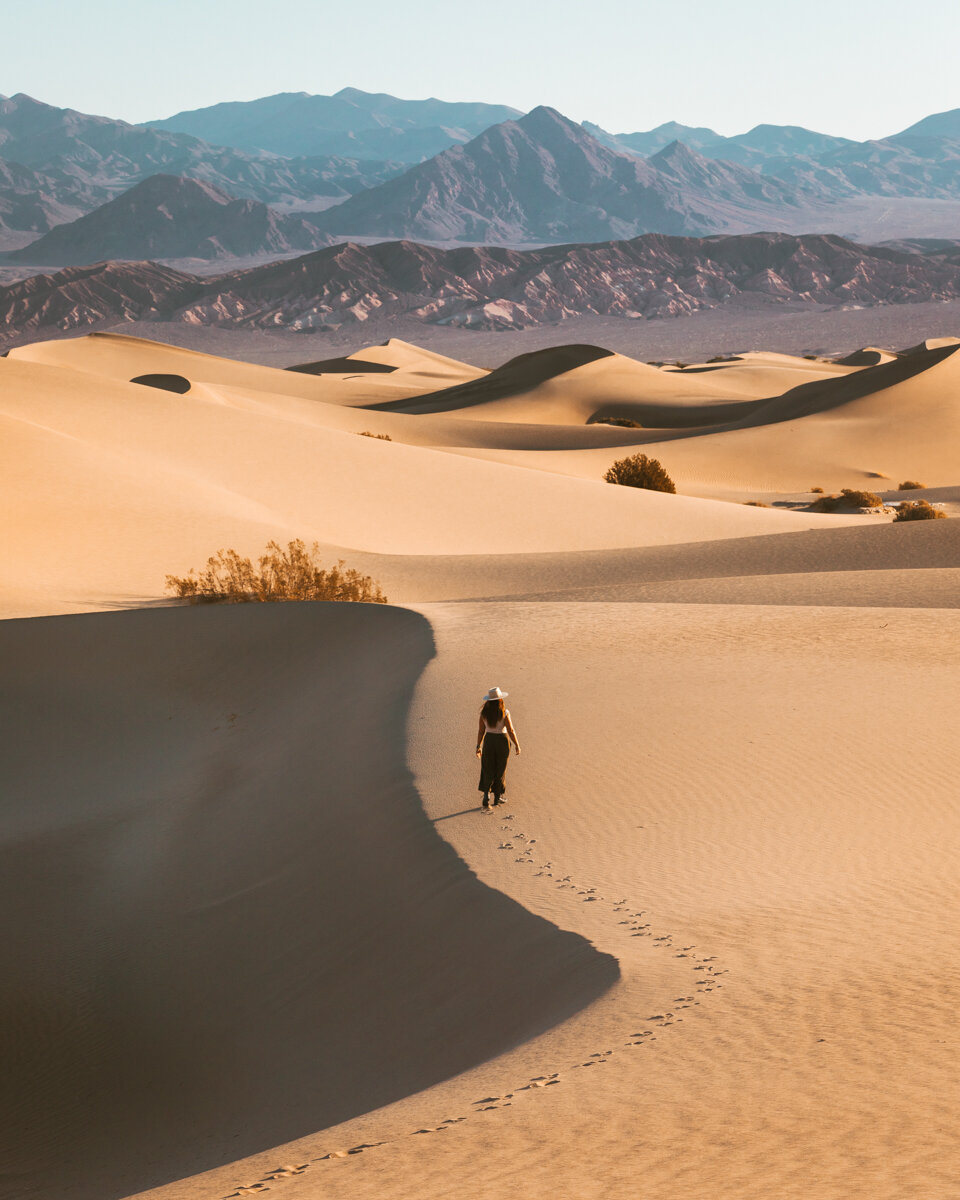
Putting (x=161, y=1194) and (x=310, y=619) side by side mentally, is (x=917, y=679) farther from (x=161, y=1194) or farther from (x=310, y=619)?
(x=161, y=1194)

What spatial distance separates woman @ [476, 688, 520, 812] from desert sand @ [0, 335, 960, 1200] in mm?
255

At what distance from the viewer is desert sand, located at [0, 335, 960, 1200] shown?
15.4 feet

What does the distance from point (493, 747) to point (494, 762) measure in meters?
0.10

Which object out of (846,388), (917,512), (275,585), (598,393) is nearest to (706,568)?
(275,585)

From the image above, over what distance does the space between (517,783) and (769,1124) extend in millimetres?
4936

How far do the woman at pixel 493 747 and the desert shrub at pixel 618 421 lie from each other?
6036 cm

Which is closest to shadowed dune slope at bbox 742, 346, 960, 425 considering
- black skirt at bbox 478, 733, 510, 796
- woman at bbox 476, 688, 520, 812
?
woman at bbox 476, 688, 520, 812

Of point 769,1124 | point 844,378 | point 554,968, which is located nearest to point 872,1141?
point 769,1124

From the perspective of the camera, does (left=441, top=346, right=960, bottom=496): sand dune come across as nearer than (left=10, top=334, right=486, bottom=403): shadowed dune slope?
Yes

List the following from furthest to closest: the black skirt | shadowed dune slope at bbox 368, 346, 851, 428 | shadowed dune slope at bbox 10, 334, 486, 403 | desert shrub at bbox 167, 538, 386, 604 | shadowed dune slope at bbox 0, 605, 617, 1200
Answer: shadowed dune slope at bbox 10, 334, 486, 403
shadowed dune slope at bbox 368, 346, 851, 428
desert shrub at bbox 167, 538, 386, 604
the black skirt
shadowed dune slope at bbox 0, 605, 617, 1200

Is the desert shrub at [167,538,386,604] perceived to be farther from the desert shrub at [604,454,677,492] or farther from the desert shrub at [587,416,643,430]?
the desert shrub at [587,416,643,430]

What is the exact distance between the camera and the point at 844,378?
227 ft

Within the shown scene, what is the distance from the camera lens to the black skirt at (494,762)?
8.72 meters

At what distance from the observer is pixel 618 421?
73312mm
